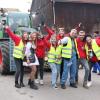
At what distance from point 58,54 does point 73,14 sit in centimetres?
1643

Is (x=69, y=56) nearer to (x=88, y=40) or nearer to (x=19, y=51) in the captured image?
(x=88, y=40)

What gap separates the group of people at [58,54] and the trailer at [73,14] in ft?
49.7

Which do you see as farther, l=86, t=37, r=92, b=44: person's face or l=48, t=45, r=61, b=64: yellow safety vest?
l=86, t=37, r=92, b=44: person's face

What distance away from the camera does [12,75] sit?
1508cm

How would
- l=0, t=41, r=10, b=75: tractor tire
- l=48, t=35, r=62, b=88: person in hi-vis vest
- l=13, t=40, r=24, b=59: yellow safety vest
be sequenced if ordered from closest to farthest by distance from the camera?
l=13, t=40, r=24, b=59: yellow safety vest → l=48, t=35, r=62, b=88: person in hi-vis vest → l=0, t=41, r=10, b=75: tractor tire

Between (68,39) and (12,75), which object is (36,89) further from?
(12,75)

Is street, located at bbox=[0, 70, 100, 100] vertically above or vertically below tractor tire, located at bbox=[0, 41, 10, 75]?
below

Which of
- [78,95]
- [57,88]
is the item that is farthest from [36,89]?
[78,95]

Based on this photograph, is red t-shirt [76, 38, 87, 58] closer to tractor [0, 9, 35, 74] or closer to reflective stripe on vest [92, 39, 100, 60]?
reflective stripe on vest [92, 39, 100, 60]

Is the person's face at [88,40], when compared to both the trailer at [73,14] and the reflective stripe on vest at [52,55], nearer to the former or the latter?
the reflective stripe on vest at [52,55]

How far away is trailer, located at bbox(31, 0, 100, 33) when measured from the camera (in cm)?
2808

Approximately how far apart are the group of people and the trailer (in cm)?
1514

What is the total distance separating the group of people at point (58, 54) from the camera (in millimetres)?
12227

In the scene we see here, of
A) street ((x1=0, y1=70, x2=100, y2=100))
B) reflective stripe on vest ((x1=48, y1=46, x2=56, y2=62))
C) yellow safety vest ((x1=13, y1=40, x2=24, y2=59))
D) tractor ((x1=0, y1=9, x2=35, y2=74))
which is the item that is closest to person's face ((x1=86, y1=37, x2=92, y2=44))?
reflective stripe on vest ((x1=48, y1=46, x2=56, y2=62))
